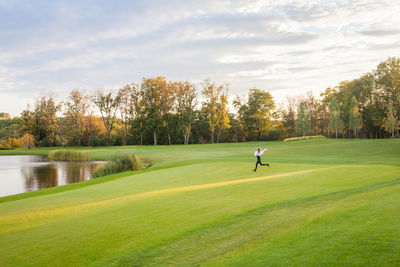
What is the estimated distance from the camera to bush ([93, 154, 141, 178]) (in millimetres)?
26578

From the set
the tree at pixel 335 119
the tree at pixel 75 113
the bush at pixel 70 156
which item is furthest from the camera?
the tree at pixel 75 113

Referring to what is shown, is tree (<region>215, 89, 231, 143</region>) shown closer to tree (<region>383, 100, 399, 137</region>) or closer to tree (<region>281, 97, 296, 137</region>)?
tree (<region>281, 97, 296, 137</region>)

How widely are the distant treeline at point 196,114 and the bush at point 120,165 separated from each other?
38.9 m

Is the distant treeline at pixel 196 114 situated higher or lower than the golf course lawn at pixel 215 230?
higher

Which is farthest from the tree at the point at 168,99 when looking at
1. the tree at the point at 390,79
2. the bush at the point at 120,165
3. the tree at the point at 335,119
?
the tree at the point at 390,79

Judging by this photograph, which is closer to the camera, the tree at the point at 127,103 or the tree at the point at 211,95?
the tree at the point at 211,95

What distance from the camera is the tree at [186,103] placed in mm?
69812

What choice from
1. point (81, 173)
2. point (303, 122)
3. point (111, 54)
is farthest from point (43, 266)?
point (303, 122)

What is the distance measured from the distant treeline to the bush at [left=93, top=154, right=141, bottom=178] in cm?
3888

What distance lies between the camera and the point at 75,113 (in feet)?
236

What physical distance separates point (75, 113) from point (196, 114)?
31.0 metres

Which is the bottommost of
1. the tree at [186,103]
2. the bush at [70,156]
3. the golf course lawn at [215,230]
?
the bush at [70,156]

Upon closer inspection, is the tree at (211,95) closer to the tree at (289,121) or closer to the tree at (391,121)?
the tree at (289,121)

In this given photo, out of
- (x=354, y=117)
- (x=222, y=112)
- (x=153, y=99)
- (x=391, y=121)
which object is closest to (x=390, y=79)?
(x=354, y=117)
